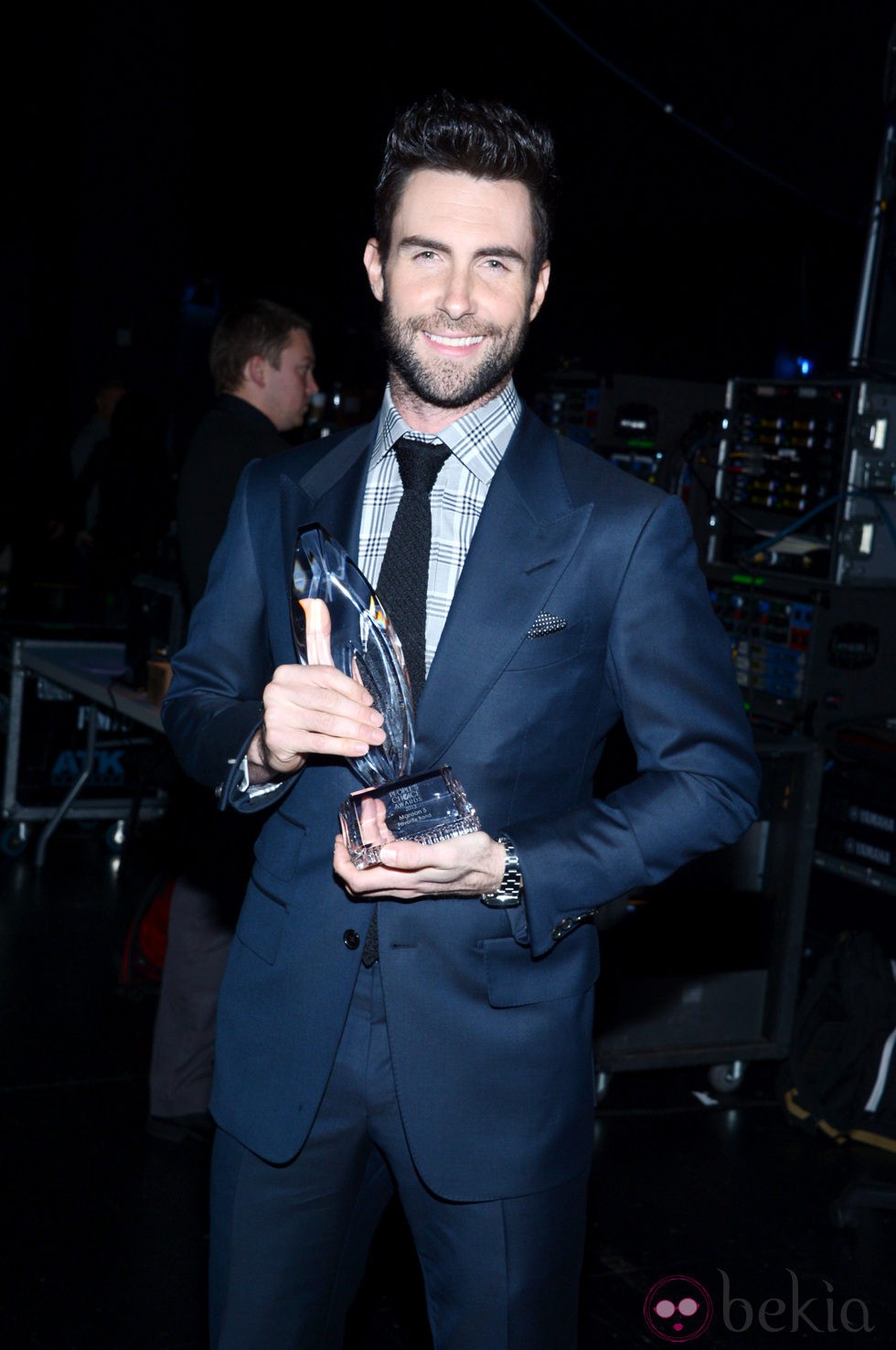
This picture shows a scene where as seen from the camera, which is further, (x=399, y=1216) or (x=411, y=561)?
(x=399, y=1216)

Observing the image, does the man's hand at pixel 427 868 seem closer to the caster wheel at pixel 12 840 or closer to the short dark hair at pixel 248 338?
the short dark hair at pixel 248 338

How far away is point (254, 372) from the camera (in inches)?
145

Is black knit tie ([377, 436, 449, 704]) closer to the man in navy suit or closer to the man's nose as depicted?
the man in navy suit

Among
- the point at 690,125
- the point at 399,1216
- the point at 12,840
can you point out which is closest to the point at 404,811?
the point at 399,1216

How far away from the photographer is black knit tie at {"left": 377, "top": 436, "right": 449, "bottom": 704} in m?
1.46

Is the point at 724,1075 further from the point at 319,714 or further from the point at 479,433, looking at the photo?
the point at 319,714

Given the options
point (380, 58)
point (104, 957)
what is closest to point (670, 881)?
point (104, 957)

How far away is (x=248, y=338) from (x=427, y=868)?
270cm

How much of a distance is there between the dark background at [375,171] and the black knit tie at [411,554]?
271cm

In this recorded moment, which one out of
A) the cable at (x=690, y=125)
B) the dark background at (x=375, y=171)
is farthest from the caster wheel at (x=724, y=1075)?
the cable at (x=690, y=125)

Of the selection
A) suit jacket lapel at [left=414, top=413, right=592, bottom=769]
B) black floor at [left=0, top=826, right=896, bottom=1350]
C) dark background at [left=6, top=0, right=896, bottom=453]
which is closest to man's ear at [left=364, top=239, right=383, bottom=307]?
suit jacket lapel at [left=414, top=413, right=592, bottom=769]

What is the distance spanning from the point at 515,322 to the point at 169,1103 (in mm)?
2405

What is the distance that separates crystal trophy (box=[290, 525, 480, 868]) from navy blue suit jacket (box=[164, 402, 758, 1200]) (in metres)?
0.08

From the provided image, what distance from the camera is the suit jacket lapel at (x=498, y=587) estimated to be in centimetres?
139
